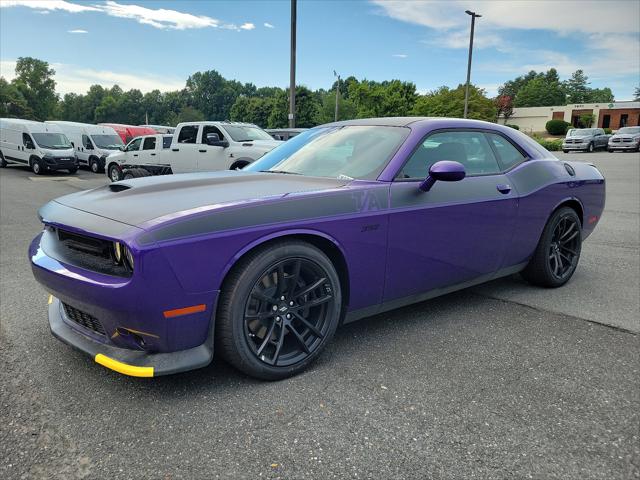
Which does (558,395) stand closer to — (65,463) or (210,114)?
(65,463)

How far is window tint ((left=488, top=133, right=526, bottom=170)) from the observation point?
13.3 feet

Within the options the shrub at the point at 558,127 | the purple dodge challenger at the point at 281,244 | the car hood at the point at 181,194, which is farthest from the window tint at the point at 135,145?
the shrub at the point at 558,127

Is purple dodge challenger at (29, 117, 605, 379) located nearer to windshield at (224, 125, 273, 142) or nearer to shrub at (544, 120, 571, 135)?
windshield at (224, 125, 273, 142)

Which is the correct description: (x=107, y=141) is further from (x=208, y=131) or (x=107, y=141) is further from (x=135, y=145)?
(x=208, y=131)

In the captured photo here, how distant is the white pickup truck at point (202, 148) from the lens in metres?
11.3

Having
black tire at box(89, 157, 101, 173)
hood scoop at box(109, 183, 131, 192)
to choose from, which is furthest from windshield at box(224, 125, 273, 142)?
black tire at box(89, 157, 101, 173)

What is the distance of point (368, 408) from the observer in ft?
8.09

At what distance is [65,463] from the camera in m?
2.02

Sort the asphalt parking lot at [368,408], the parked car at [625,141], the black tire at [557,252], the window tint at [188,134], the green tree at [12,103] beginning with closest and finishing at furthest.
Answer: the asphalt parking lot at [368,408], the black tire at [557,252], the window tint at [188,134], the parked car at [625,141], the green tree at [12,103]

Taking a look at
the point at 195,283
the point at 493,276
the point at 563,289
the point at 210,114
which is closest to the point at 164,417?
the point at 195,283

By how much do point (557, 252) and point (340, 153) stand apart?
2.38m

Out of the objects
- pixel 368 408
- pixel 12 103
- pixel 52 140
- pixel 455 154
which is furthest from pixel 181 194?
pixel 12 103

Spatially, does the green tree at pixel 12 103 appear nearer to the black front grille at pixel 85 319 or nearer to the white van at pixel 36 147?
the white van at pixel 36 147

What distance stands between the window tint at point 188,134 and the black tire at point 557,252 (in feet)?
32.5
